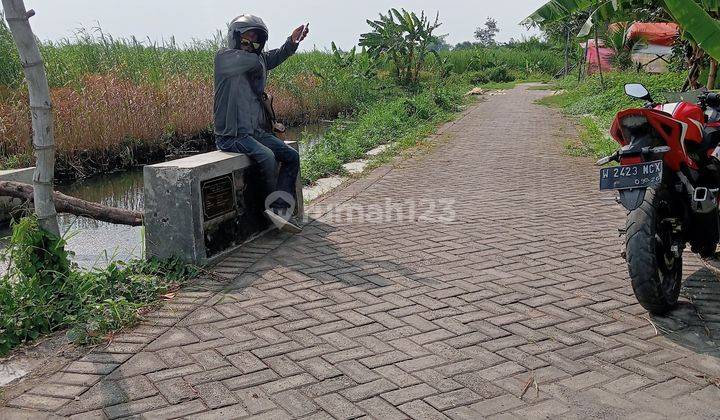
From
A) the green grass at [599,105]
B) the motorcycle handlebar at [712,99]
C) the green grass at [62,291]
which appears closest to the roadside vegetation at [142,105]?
the green grass at [599,105]

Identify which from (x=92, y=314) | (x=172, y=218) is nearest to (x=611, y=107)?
(x=172, y=218)

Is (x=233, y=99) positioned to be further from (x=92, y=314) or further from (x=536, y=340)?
(x=536, y=340)

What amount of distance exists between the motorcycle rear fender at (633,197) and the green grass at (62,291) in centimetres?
284

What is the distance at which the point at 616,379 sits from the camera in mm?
3174

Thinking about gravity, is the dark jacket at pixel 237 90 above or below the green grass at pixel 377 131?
above

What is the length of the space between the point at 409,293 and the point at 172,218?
1.79 metres

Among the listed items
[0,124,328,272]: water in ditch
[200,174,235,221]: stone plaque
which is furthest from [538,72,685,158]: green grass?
[0,124,328,272]: water in ditch

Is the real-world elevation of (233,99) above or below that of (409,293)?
above

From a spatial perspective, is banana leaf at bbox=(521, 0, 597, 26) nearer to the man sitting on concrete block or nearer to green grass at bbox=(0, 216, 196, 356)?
the man sitting on concrete block

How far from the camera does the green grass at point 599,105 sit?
10.7 meters

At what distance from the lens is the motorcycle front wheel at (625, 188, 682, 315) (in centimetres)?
362

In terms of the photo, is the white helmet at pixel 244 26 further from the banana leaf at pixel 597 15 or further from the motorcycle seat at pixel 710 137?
the banana leaf at pixel 597 15

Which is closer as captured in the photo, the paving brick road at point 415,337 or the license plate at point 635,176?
the paving brick road at point 415,337

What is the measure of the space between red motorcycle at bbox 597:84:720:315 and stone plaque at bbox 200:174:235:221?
2735 mm
